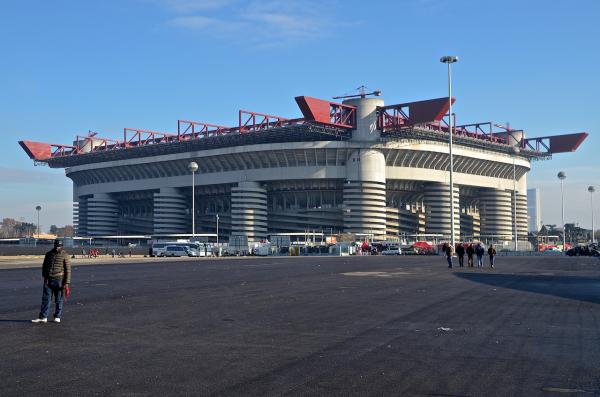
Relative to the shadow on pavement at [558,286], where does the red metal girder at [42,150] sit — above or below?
above

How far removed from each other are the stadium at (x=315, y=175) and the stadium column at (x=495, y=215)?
0.93 ft

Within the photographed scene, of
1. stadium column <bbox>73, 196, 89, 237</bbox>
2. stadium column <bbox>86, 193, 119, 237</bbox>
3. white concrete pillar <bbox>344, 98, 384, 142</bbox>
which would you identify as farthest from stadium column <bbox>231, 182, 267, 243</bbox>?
stadium column <bbox>73, 196, 89, 237</bbox>

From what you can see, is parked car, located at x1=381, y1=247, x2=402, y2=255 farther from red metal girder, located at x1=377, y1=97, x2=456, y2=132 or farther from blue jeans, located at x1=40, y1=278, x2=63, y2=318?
blue jeans, located at x1=40, y1=278, x2=63, y2=318

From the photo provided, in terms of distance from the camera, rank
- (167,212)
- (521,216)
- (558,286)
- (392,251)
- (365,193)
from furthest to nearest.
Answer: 1. (521,216)
2. (167,212)
3. (365,193)
4. (392,251)
5. (558,286)

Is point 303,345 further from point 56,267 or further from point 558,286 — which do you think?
point 558,286

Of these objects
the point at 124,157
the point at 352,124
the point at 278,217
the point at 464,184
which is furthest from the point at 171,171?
the point at 464,184

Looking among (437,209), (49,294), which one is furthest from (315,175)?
(49,294)

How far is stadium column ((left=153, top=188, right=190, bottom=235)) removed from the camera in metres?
140

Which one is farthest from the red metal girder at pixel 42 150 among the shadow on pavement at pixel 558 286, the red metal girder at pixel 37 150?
the shadow on pavement at pixel 558 286

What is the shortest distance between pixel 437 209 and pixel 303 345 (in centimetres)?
12169

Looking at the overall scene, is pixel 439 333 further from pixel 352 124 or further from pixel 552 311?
pixel 352 124

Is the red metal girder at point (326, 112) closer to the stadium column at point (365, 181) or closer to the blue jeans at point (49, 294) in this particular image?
the stadium column at point (365, 181)

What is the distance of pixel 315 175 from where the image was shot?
126 metres

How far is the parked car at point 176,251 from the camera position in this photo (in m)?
95.9
